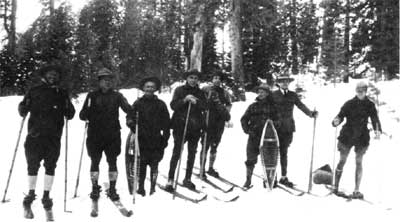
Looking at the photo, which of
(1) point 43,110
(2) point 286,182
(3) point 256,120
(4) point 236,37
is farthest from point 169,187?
(4) point 236,37

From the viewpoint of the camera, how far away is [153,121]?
7.31m

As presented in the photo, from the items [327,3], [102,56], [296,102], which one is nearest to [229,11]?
[102,56]

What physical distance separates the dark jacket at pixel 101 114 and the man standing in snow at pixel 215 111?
2236mm

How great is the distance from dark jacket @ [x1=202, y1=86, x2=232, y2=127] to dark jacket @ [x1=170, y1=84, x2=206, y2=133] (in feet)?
1.91

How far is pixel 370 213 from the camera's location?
22.9 feet

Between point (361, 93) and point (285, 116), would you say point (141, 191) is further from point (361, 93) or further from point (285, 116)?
point (361, 93)

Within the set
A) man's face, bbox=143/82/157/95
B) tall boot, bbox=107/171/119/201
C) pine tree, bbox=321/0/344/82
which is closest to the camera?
tall boot, bbox=107/171/119/201

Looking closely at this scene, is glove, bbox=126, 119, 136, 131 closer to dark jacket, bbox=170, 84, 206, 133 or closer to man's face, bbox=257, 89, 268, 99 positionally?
dark jacket, bbox=170, 84, 206, 133

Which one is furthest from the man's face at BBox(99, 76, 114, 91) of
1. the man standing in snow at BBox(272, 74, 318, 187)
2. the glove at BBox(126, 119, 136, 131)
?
the man standing in snow at BBox(272, 74, 318, 187)

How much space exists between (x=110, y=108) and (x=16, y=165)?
433 cm

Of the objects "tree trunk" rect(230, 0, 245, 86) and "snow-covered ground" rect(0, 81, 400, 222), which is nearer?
"snow-covered ground" rect(0, 81, 400, 222)

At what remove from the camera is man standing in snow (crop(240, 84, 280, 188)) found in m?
8.40

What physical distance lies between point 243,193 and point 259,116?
148cm

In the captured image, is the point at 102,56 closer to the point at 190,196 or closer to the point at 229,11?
the point at 229,11
